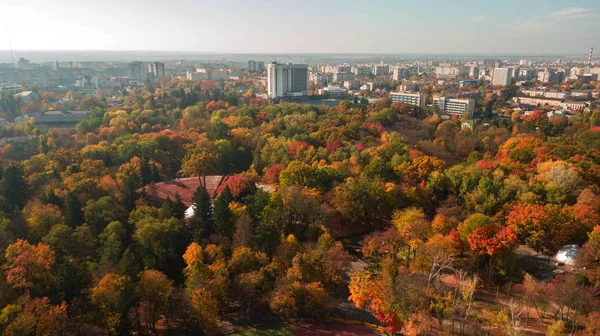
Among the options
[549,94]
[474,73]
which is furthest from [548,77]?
[549,94]

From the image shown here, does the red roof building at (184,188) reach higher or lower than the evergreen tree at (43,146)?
lower

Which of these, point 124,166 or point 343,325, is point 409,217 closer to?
point 343,325

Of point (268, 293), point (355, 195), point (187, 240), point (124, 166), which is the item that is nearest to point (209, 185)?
point (124, 166)

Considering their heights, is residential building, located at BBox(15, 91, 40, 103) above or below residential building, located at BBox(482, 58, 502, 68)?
below

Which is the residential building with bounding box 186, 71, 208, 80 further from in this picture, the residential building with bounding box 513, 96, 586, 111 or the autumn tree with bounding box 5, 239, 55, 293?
the autumn tree with bounding box 5, 239, 55, 293

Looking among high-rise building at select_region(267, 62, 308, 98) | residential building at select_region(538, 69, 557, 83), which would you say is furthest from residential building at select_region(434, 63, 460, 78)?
high-rise building at select_region(267, 62, 308, 98)

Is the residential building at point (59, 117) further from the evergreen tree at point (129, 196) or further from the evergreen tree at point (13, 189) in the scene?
the evergreen tree at point (129, 196)

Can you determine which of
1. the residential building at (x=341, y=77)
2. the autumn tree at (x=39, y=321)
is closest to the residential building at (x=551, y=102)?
the residential building at (x=341, y=77)
